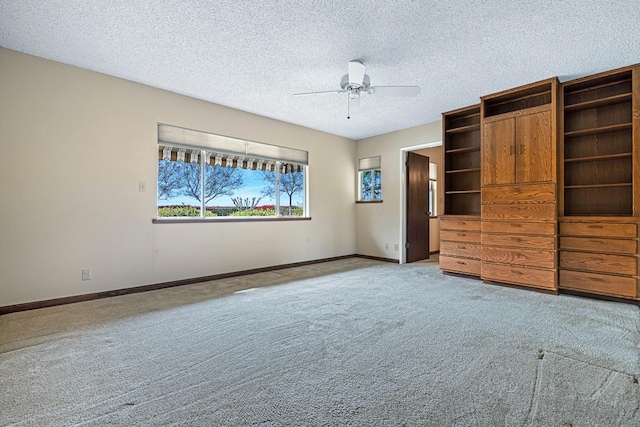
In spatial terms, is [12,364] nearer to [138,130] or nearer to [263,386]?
[263,386]

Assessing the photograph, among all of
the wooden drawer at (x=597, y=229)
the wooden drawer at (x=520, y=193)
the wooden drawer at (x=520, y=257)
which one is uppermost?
the wooden drawer at (x=520, y=193)

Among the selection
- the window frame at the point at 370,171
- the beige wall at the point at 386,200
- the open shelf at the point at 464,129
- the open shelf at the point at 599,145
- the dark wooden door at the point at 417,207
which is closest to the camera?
the open shelf at the point at 599,145

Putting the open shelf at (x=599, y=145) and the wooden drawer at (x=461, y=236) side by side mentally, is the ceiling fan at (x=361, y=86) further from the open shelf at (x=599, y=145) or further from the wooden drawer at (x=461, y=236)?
the wooden drawer at (x=461, y=236)

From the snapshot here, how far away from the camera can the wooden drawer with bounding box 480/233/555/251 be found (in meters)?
3.56

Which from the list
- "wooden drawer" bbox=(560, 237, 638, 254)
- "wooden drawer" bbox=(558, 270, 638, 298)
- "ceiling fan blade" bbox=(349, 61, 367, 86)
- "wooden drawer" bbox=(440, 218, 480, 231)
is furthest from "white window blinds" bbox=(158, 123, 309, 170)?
"wooden drawer" bbox=(558, 270, 638, 298)

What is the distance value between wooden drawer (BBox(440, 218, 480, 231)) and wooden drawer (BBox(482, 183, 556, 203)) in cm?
39

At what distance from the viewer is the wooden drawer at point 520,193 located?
11.7 feet

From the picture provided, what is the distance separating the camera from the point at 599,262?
10.9ft

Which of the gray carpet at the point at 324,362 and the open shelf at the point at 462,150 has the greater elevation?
the open shelf at the point at 462,150

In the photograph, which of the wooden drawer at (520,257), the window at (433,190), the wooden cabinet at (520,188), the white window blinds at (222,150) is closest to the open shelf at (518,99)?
the wooden cabinet at (520,188)

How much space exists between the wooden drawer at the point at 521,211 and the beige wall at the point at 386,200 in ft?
6.03

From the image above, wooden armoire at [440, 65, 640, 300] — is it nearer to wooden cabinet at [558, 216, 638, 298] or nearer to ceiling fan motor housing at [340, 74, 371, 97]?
wooden cabinet at [558, 216, 638, 298]

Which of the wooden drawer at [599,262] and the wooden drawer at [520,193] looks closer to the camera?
the wooden drawer at [599,262]

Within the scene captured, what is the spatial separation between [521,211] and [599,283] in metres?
1.06
